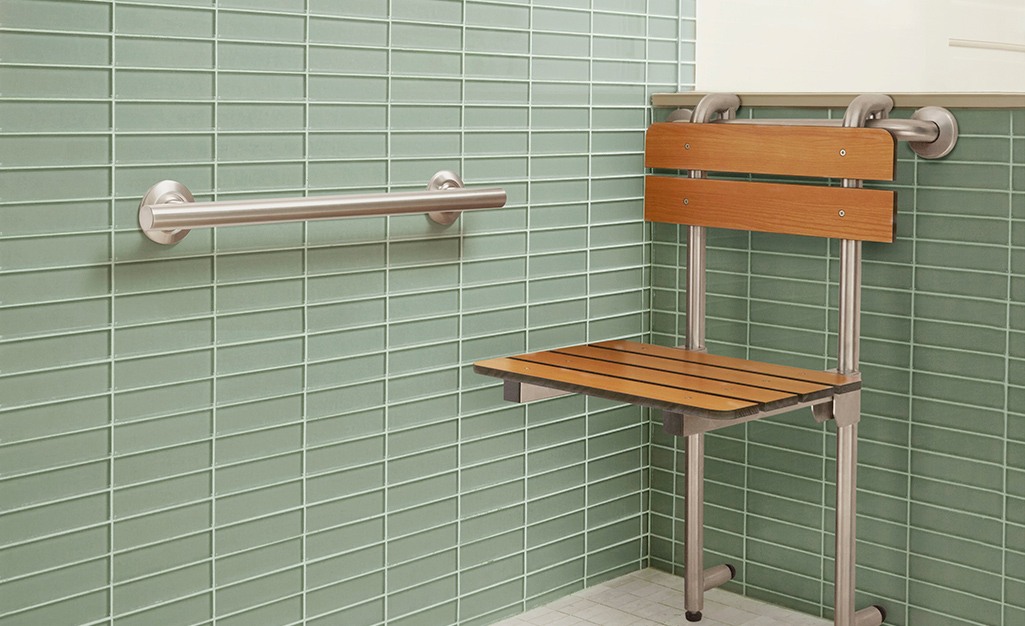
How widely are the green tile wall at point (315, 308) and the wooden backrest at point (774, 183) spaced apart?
0.15 m

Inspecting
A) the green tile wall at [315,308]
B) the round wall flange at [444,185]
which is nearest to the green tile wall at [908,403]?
the green tile wall at [315,308]

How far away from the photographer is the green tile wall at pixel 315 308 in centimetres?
162

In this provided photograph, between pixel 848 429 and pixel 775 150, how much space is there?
1.81 ft

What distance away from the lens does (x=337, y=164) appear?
193 centimetres

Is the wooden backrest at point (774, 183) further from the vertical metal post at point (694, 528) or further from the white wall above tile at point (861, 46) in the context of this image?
the vertical metal post at point (694, 528)

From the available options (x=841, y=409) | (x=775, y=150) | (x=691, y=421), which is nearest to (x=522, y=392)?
(x=691, y=421)

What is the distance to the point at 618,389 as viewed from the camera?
1902 millimetres

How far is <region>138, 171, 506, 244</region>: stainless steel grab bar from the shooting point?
1.60 meters

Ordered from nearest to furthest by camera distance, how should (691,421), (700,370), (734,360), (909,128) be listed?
1. (691,421)
2. (909,128)
3. (700,370)
4. (734,360)

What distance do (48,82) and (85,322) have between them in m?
0.35

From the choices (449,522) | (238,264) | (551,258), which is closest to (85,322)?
(238,264)

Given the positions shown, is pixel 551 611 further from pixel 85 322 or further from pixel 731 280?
pixel 85 322

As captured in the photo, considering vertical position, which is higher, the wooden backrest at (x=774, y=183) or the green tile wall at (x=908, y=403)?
the wooden backrest at (x=774, y=183)

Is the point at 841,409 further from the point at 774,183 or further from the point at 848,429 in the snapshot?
the point at 774,183
